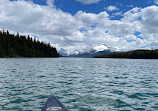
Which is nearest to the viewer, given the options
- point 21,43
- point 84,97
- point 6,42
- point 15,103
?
point 15,103

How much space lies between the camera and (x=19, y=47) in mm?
149125

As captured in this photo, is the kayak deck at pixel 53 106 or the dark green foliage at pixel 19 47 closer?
the kayak deck at pixel 53 106

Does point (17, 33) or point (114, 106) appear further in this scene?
point (17, 33)

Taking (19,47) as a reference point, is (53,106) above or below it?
below

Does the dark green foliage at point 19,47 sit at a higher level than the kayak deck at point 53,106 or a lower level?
higher

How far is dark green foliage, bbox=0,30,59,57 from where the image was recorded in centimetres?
13338

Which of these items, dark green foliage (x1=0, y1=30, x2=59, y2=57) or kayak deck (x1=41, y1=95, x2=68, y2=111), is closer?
kayak deck (x1=41, y1=95, x2=68, y2=111)

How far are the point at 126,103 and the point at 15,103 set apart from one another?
29.9 ft

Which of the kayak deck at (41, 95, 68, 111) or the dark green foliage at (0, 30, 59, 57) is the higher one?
the dark green foliage at (0, 30, 59, 57)

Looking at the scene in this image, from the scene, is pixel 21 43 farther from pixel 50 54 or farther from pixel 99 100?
pixel 99 100

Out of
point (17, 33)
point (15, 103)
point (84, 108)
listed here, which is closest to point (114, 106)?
point (84, 108)

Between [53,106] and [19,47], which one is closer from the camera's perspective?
[53,106]

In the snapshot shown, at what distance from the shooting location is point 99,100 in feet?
39.0

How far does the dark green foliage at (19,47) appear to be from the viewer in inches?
5251
